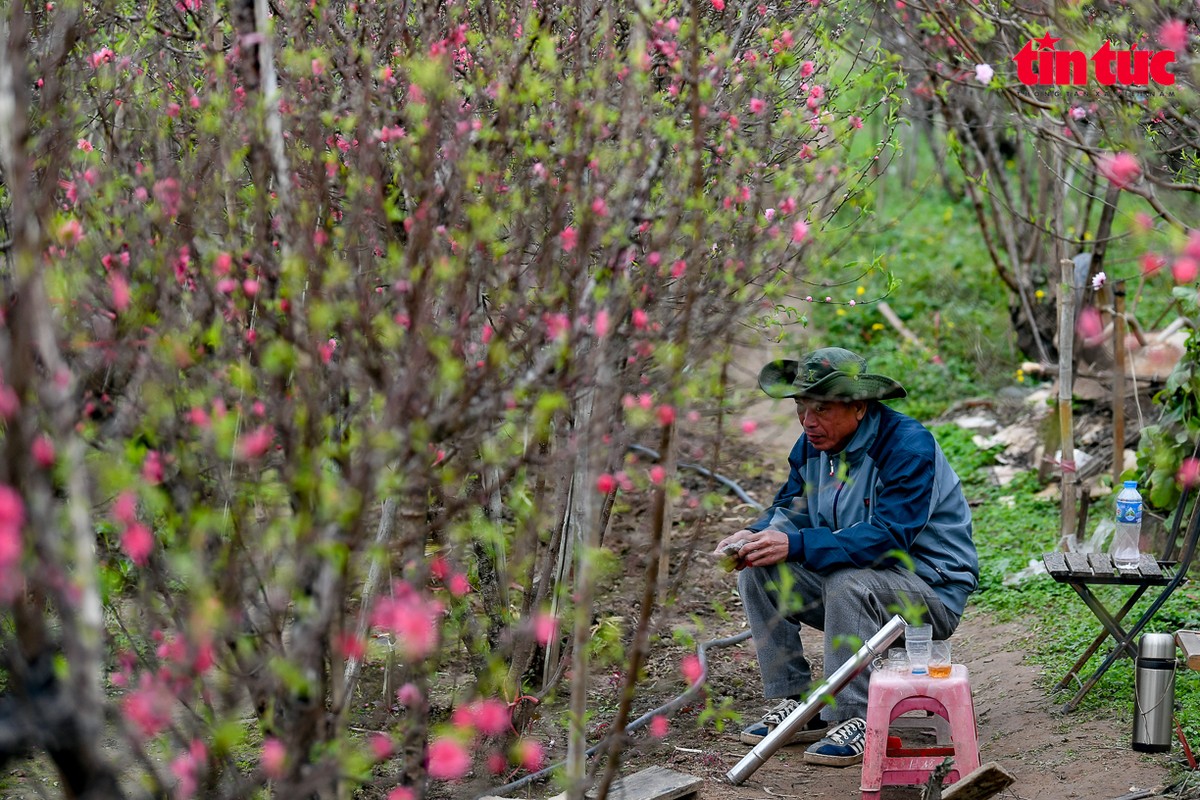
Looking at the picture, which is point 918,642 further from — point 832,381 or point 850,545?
point 832,381

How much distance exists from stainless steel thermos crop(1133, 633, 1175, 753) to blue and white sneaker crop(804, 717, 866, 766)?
943 mm

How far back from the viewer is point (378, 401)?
8.16 feet

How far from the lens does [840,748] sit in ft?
15.2

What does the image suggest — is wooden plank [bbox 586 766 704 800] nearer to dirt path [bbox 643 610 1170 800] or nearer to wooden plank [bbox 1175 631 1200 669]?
dirt path [bbox 643 610 1170 800]

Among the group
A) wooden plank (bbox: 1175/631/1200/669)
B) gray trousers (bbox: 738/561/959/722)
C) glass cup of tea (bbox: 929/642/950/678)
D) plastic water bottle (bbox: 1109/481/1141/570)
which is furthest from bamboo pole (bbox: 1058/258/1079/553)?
glass cup of tea (bbox: 929/642/950/678)

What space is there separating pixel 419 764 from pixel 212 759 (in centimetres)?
51

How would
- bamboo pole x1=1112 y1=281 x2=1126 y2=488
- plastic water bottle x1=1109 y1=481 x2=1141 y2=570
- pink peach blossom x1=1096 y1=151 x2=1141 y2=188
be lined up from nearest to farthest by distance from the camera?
pink peach blossom x1=1096 y1=151 x2=1141 y2=188
plastic water bottle x1=1109 y1=481 x2=1141 y2=570
bamboo pole x1=1112 y1=281 x2=1126 y2=488

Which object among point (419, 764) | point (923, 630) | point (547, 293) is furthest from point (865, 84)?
point (419, 764)

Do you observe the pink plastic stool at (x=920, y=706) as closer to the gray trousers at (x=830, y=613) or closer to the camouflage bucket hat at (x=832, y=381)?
the gray trousers at (x=830, y=613)

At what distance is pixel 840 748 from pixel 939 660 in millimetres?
556

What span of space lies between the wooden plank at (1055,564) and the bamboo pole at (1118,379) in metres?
2.26

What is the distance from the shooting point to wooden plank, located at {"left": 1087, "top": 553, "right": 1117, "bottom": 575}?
470 cm

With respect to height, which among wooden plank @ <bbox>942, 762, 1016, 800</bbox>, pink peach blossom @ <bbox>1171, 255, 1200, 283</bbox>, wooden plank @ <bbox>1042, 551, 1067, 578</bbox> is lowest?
wooden plank @ <bbox>942, 762, 1016, 800</bbox>

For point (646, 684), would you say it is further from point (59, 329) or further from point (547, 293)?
point (59, 329)
